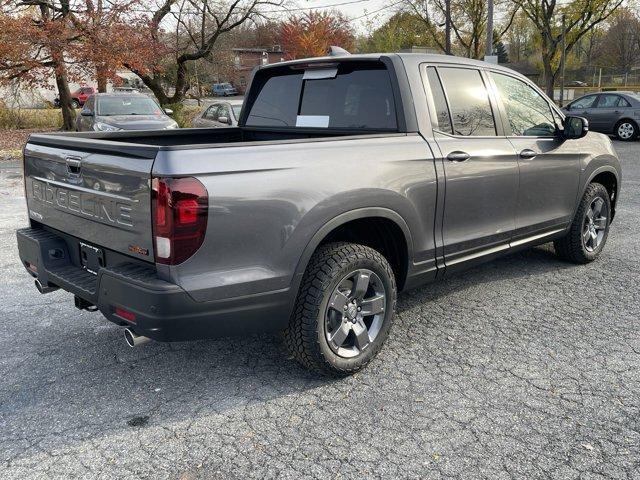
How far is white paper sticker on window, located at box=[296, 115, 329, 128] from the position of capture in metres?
4.21

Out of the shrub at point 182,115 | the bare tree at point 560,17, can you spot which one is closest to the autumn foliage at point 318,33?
the bare tree at point 560,17

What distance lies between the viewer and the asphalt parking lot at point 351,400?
2.69 metres

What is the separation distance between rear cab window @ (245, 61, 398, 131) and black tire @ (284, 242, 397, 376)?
98 cm

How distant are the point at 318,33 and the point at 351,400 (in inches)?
2252

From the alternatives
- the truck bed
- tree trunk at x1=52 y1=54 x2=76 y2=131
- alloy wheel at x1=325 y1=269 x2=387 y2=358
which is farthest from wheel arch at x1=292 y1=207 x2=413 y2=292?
tree trunk at x1=52 y1=54 x2=76 y2=131

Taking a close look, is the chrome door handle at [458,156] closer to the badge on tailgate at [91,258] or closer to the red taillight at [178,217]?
the red taillight at [178,217]

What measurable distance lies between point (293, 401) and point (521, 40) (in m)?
70.7

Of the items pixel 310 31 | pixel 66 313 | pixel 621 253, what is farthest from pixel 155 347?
pixel 310 31

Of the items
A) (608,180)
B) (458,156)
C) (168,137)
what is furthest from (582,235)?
(168,137)

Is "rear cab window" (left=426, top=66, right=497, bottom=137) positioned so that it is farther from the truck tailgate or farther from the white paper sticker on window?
the truck tailgate

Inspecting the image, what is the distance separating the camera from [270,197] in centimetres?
288

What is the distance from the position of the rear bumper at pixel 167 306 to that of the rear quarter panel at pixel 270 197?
60mm

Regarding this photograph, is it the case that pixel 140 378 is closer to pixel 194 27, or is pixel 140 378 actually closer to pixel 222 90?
pixel 194 27

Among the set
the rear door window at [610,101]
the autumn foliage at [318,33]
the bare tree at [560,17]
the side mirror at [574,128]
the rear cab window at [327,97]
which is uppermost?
the autumn foliage at [318,33]
